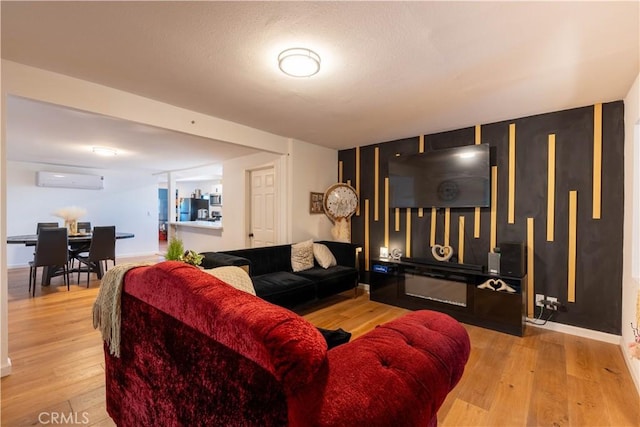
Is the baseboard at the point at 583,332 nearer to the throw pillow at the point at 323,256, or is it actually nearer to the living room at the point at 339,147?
the living room at the point at 339,147

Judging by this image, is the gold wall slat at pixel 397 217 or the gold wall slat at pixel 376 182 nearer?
the gold wall slat at pixel 397 217

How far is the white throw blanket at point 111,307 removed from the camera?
144 centimetres

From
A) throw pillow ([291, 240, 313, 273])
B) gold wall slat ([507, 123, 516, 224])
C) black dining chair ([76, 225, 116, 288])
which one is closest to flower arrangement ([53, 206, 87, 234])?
black dining chair ([76, 225, 116, 288])

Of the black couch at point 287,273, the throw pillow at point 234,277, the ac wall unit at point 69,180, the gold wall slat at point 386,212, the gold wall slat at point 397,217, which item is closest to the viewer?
the throw pillow at point 234,277

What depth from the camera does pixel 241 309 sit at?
838 mm

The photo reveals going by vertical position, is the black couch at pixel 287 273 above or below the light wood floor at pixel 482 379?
above

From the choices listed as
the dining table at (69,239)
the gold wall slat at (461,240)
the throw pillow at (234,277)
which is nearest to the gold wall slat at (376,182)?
the gold wall slat at (461,240)

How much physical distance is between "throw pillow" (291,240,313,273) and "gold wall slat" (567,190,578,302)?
293 cm

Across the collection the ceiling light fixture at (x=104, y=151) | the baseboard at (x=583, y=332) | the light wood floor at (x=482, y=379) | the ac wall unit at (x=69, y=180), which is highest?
the ceiling light fixture at (x=104, y=151)

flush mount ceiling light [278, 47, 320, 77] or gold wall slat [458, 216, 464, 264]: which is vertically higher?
flush mount ceiling light [278, 47, 320, 77]

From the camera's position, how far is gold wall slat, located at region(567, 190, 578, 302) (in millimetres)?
2941

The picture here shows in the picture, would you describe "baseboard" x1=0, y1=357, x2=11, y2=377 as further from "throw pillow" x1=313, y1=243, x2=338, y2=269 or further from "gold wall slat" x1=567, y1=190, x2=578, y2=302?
"gold wall slat" x1=567, y1=190, x2=578, y2=302

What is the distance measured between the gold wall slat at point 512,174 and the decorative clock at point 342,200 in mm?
2130

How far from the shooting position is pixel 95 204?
22.6ft
